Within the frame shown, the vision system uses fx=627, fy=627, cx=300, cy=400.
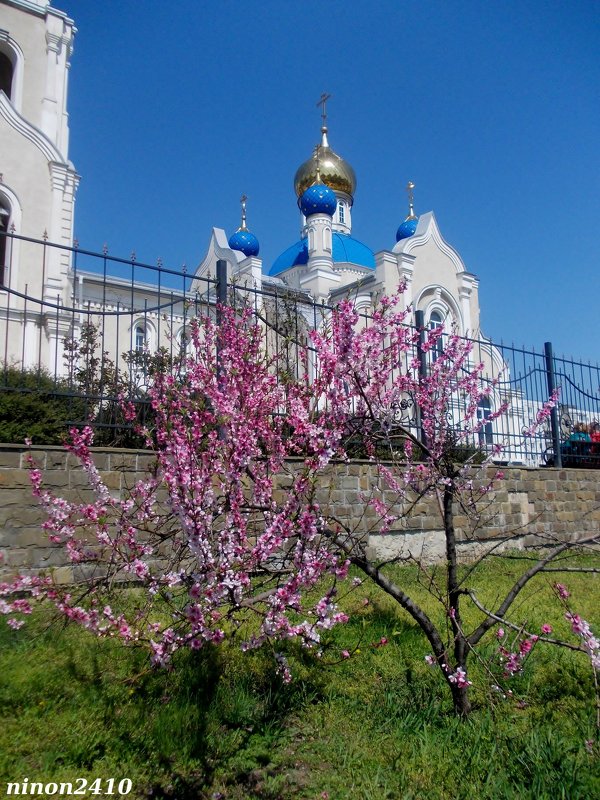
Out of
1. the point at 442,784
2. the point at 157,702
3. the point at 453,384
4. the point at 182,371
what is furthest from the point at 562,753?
the point at 182,371

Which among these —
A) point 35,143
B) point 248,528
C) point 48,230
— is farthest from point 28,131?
point 248,528

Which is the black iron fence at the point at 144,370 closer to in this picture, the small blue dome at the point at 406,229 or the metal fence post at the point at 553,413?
the metal fence post at the point at 553,413

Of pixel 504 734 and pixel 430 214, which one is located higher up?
pixel 430 214

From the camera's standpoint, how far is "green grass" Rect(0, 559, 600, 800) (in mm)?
2432

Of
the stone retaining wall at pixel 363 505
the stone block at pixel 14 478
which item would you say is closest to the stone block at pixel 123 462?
the stone retaining wall at pixel 363 505

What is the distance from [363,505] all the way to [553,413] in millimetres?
3814

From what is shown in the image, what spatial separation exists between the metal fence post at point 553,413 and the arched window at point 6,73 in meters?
14.2

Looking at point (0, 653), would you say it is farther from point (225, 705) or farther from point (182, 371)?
point (182, 371)

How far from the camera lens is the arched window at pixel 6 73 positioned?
50.7 feet

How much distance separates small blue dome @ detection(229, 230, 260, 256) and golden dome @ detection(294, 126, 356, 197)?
5.34 m

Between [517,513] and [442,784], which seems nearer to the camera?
[442,784]

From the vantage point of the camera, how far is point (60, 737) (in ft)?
8.57

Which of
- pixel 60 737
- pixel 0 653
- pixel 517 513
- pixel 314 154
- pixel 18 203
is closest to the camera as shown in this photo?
pixel 60 737

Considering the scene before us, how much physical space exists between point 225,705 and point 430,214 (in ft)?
74.5
